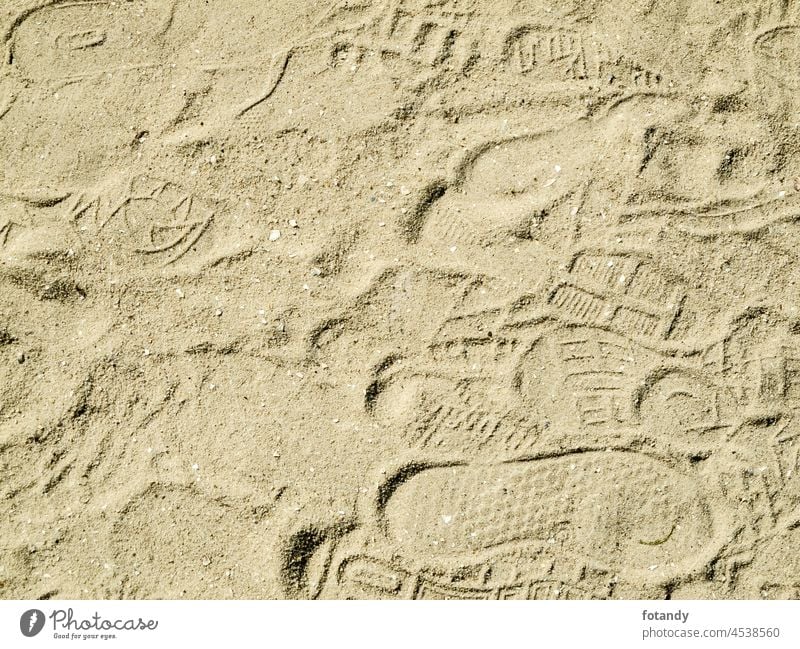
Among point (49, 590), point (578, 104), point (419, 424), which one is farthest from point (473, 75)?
point (49, 590)

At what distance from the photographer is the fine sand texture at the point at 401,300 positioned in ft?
7.65

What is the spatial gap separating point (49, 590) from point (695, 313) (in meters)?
2.29

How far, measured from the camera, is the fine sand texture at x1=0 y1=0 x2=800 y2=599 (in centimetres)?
233
